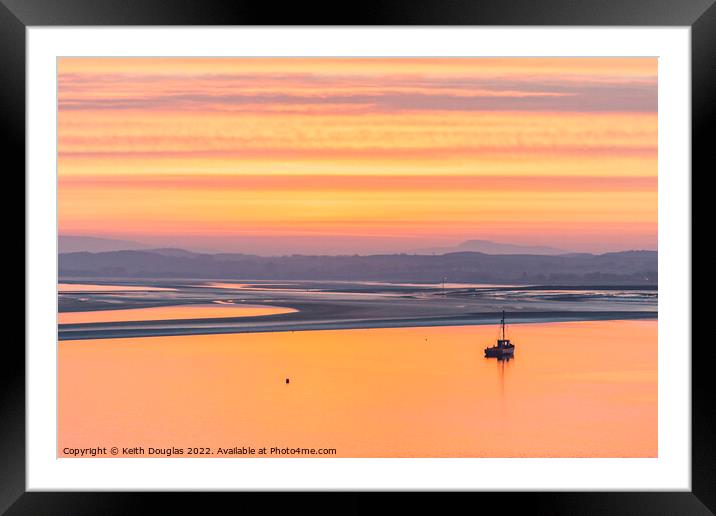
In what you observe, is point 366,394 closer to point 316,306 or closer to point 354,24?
point 316,306

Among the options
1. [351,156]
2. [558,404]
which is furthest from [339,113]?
[558,404]

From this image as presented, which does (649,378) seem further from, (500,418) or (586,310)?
(586,310)

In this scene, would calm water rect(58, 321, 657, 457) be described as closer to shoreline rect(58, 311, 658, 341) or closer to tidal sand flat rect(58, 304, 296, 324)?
shoreline rect(58, 311, 658, 341)

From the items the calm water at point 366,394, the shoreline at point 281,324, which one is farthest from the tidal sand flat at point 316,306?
the calm water at point 366,394

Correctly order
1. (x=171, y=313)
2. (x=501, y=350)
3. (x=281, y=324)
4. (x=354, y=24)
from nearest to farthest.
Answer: (x=354, y=24), (x=501, y=350), (x=281, y=324), (x=171, y=313)

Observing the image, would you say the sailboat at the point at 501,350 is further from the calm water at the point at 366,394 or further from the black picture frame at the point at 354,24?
→ the black picture frame at the point at 354,24

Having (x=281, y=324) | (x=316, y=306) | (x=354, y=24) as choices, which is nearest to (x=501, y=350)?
(x=281, y=324)
